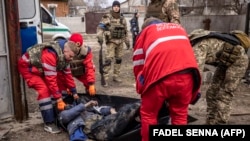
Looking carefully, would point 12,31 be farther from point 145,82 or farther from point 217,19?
point 217,19

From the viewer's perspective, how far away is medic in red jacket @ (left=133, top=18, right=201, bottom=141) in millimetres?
2750

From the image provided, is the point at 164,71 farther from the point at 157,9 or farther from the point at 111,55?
the point at 111,55

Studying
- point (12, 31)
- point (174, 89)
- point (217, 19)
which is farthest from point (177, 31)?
point (217, 19)

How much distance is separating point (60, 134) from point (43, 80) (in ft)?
2.38

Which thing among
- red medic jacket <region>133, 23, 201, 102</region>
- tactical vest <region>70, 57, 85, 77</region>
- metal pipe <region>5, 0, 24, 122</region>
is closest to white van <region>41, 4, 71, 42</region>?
tactical vest <region>70, 57, 85, 77</region>

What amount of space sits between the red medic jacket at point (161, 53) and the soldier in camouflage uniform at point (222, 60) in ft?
2.26

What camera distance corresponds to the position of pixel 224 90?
13.4ft

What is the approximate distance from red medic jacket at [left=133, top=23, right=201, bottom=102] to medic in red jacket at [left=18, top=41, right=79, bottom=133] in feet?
4.37

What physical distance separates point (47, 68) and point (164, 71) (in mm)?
1774

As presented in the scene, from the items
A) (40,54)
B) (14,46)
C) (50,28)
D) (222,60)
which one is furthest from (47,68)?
(50,28)

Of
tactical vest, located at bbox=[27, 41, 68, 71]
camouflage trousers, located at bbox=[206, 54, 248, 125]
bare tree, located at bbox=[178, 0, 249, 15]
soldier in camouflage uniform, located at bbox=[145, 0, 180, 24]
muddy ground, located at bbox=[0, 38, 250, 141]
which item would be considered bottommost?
muddy ground, located at bbox=[0, 38, 250, 141]

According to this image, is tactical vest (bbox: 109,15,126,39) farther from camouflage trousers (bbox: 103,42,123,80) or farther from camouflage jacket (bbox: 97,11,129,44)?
camouflage trousers (bbox: 103,42,123,80)

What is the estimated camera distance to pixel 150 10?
504 cm

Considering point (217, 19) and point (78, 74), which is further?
point (217, 19)
